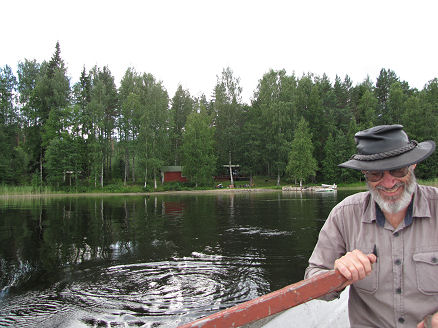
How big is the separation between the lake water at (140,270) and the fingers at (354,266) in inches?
181

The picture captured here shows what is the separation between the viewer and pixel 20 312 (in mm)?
5871

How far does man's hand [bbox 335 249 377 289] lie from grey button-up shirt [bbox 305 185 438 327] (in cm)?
28

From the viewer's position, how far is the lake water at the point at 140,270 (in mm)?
5867

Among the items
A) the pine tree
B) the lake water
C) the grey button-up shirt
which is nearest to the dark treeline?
the pine tree

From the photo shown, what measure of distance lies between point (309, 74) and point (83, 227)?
59.0 meters

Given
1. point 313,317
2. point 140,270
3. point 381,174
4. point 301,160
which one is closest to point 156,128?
point 301,160

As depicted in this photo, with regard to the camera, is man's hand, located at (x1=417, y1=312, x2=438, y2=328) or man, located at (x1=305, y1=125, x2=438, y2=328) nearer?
man's hand, located at (x1=417, y1=312, x2=438, y2=328)

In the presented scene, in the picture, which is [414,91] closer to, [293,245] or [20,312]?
[293,245]

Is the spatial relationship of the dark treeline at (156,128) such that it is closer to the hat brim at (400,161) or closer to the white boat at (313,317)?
the white boat at (313,317)

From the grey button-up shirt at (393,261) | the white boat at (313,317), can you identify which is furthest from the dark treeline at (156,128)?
the grey button-up shirt at (393,261)

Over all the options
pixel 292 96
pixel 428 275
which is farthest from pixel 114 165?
pixel 428 275

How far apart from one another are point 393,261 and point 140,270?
7.54 meters

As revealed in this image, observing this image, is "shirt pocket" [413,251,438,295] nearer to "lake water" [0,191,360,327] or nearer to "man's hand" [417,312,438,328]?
"man's hand" [417,312,438,328]

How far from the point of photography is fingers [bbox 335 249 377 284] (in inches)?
58.8
